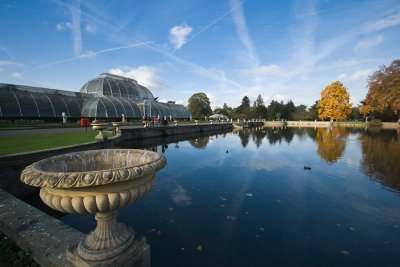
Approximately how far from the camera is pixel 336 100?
207 ft

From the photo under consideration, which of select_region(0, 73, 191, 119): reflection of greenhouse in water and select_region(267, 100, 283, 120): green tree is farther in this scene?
select_region(267, 100, 283, 120): green tree

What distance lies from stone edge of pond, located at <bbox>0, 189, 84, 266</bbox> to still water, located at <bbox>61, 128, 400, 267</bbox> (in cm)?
200

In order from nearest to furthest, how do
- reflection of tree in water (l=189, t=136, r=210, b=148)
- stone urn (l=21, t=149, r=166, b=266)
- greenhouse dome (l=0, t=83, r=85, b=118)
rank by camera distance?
stone urn (l=21, t=149, r=166, b=266) → reflection of tree in water (l=189, t=136, r=210, b=148) → greenhouse dome (l=0, t=83, r=85, b=118)

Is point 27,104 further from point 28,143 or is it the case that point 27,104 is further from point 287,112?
point 287,112

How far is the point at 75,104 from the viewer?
118 feet

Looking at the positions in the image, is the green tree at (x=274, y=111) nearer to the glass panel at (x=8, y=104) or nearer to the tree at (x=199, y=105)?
the tree at (x=199, y=105)

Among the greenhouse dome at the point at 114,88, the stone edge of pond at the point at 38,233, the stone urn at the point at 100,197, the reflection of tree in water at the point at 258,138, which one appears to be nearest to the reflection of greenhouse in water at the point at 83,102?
the greenhouse dome at the point at 114,88

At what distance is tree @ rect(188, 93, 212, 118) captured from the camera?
8059 cm

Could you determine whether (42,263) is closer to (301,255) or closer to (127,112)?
(301,255)

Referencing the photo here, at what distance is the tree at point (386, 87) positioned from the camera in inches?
1907

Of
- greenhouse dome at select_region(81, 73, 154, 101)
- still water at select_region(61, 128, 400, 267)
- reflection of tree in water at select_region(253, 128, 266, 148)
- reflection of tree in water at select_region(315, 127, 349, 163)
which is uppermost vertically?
greenhouse dome at select_region(81, 73, 154, 101)

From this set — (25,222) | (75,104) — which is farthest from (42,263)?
(75,104)

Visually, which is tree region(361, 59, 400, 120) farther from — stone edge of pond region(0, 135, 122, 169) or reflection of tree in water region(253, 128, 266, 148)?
stone edge of pond region(0, 135, 122, 169)

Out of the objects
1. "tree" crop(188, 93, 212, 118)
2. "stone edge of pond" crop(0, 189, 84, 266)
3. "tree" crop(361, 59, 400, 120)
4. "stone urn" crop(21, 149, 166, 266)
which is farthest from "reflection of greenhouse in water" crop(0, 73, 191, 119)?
"tree" crop(361, 59, 400, 120)
